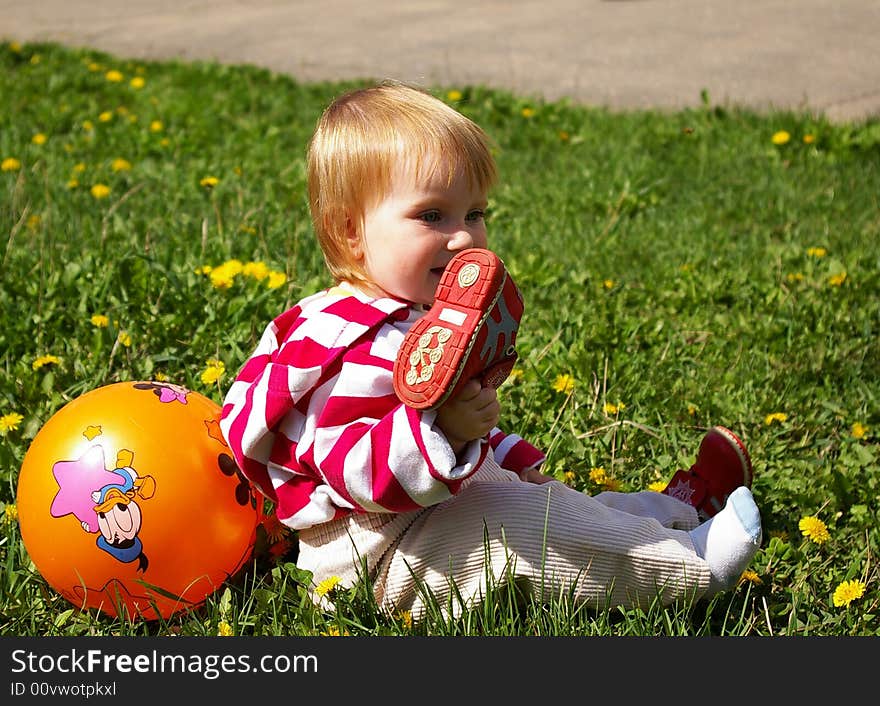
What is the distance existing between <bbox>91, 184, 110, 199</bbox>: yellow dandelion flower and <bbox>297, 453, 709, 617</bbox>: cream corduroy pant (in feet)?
8.72

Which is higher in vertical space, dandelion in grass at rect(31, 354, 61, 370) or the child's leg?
dandelion in grass at rect(31, 354, 61, 370)

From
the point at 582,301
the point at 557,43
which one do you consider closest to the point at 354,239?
the point at 582,301

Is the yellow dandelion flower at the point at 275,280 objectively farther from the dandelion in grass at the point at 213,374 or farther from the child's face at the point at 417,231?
the child's face at the point at 417,231

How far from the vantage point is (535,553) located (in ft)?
7.48

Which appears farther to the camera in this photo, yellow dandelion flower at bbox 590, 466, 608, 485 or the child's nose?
yellow dandelion flower at bbox 590, 466, 608, 485

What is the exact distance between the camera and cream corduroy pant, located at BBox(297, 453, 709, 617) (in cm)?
227

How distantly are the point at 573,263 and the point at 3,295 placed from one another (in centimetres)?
205

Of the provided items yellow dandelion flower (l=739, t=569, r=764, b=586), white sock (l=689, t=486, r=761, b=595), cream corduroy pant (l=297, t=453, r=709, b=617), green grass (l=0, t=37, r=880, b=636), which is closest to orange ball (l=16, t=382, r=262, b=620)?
green grass (l=0, t=37, r=880, b=636)

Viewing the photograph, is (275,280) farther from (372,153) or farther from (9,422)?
(372,153)

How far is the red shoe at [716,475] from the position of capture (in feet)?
8.98

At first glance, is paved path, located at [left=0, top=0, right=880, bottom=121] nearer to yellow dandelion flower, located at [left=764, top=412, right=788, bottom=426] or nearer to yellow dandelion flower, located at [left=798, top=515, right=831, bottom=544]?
yellow dandelion flower, located at [left=764, top=412, right=788, bottom=426]

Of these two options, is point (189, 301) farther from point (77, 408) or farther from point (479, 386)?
point (479, 386)

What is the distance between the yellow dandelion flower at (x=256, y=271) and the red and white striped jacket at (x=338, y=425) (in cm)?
115

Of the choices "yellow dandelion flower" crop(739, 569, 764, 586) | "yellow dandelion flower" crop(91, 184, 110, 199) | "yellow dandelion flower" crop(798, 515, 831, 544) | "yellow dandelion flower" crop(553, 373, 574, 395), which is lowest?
"yellow dandelion flower" crop(739, 569, 764, 586)
